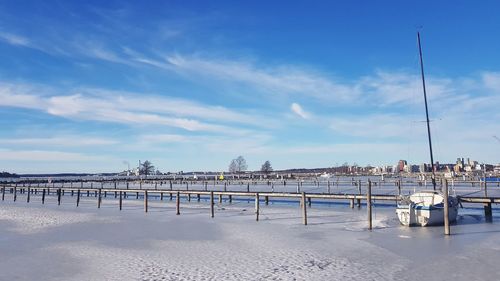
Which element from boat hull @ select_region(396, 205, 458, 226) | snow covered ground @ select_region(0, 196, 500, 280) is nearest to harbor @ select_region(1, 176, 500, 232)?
boat hull @ select_region(396, 205, 458, 226)

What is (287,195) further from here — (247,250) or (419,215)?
(247,250)

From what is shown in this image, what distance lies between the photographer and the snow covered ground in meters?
11.1

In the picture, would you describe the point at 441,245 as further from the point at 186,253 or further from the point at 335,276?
the point at 186,253

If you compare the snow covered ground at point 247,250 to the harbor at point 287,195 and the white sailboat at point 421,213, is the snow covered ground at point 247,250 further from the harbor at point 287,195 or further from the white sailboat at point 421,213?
the harbor at point 287,195

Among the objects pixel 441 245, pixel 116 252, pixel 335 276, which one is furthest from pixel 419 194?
pixel 116 252

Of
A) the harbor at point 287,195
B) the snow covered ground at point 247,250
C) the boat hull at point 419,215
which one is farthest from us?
the harbor at point 287,195

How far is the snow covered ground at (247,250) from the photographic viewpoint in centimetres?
1109

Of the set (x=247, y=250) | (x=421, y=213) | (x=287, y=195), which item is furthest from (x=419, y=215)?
(x=247, y=250)

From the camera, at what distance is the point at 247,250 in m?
14.3

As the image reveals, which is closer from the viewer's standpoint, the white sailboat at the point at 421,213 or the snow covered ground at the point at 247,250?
the snow covered ground at the point at 247,250

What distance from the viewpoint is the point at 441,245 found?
14.7 meters

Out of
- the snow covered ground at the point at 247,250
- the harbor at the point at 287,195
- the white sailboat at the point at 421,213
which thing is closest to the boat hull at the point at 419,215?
the white sailboat at the point at 421,213

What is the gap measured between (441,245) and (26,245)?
1484cm

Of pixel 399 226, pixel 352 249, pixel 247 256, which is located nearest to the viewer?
pixel 247 256
